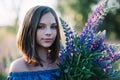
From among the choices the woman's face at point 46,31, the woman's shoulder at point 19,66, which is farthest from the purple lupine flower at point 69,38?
the woman's shoulder at point 19,66

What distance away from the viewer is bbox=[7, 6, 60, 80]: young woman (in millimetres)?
3906

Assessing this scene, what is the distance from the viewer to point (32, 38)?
Result: 3.94m

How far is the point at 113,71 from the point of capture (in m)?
3.87

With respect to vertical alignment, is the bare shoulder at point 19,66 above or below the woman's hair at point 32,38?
below

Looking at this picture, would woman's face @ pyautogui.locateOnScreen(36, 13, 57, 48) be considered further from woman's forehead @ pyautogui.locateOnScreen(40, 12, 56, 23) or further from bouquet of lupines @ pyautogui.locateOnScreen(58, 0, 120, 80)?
bouquet of lupines @ pyautogui.locateOnScreen(58, 0, 120, 80)

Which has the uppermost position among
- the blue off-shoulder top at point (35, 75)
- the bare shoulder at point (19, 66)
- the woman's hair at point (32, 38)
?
the woman's hair at point (32, 38)

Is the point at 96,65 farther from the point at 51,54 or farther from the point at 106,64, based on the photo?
the point at 51,54

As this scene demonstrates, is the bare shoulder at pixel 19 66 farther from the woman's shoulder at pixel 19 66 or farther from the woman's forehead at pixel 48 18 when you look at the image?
the woman's forehead at pixel 48 18

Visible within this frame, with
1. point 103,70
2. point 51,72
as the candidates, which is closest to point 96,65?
point 103,70

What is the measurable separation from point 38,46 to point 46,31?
0.69 feet

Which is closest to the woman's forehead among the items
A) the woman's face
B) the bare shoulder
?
the woman's face

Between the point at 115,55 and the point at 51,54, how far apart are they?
0.59 meters

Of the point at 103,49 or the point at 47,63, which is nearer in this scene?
the point at 103,49

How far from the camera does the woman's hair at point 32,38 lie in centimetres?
393
